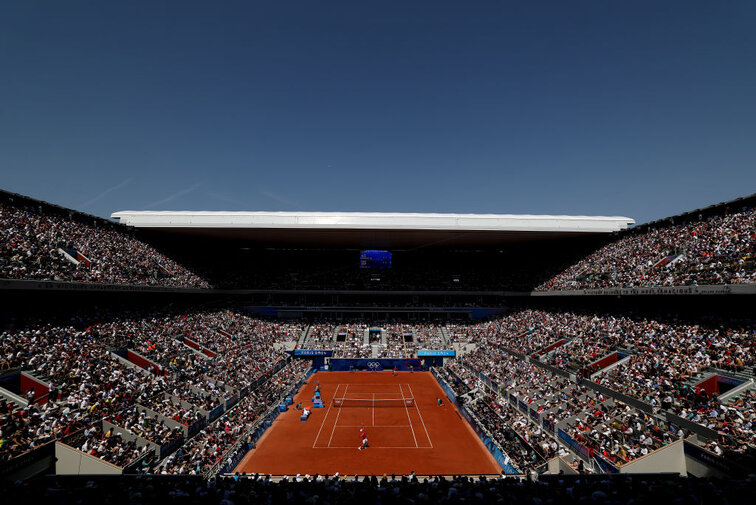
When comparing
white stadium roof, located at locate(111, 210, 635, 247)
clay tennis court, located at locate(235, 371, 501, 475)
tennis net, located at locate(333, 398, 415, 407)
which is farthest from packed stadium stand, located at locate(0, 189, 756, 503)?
tennis net, located at locate(333, 398, 415, 407)

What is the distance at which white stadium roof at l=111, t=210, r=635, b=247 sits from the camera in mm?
38031

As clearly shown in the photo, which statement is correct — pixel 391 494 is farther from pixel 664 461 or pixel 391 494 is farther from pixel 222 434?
pixel 222 434

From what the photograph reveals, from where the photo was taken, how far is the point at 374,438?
2388 cm

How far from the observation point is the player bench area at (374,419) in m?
23.2

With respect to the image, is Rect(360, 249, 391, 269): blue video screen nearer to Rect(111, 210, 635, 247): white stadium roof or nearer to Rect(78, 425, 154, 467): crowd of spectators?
Rect(111, 210, 635, 247): white stadium roof

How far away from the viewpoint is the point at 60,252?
26844 mm

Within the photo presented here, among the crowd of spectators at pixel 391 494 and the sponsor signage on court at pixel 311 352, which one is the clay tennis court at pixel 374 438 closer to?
the sponsor signage on court at pixel 311 352

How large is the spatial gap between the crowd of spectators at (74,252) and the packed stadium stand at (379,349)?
0.64 feet

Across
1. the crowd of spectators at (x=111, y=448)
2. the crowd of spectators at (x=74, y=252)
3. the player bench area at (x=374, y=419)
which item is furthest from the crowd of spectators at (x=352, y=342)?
the crowd of spectators at (x=111, y=448)

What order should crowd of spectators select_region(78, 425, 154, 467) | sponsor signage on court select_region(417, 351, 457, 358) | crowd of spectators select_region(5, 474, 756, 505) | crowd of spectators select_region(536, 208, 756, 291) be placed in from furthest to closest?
sponsor signage on court select_region(417, 351, 457, 358) → crowd of spectators select_region(536, 208, 756, 291) → crowd of spectators select_region(78, 425, 154, 467) → crowd of spectators select_region(5, 474, 756, 505)

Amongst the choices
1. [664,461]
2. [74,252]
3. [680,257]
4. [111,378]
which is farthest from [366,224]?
[664,461]

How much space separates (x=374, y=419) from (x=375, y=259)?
30013mm

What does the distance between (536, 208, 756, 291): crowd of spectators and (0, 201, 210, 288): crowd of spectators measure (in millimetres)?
41227

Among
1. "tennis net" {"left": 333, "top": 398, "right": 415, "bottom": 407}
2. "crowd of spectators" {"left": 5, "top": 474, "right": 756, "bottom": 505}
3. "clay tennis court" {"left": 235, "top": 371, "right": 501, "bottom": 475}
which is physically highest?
"crowd of spectators" {"left": 5, "top": 474, "right": 756, "bottom": 505}
